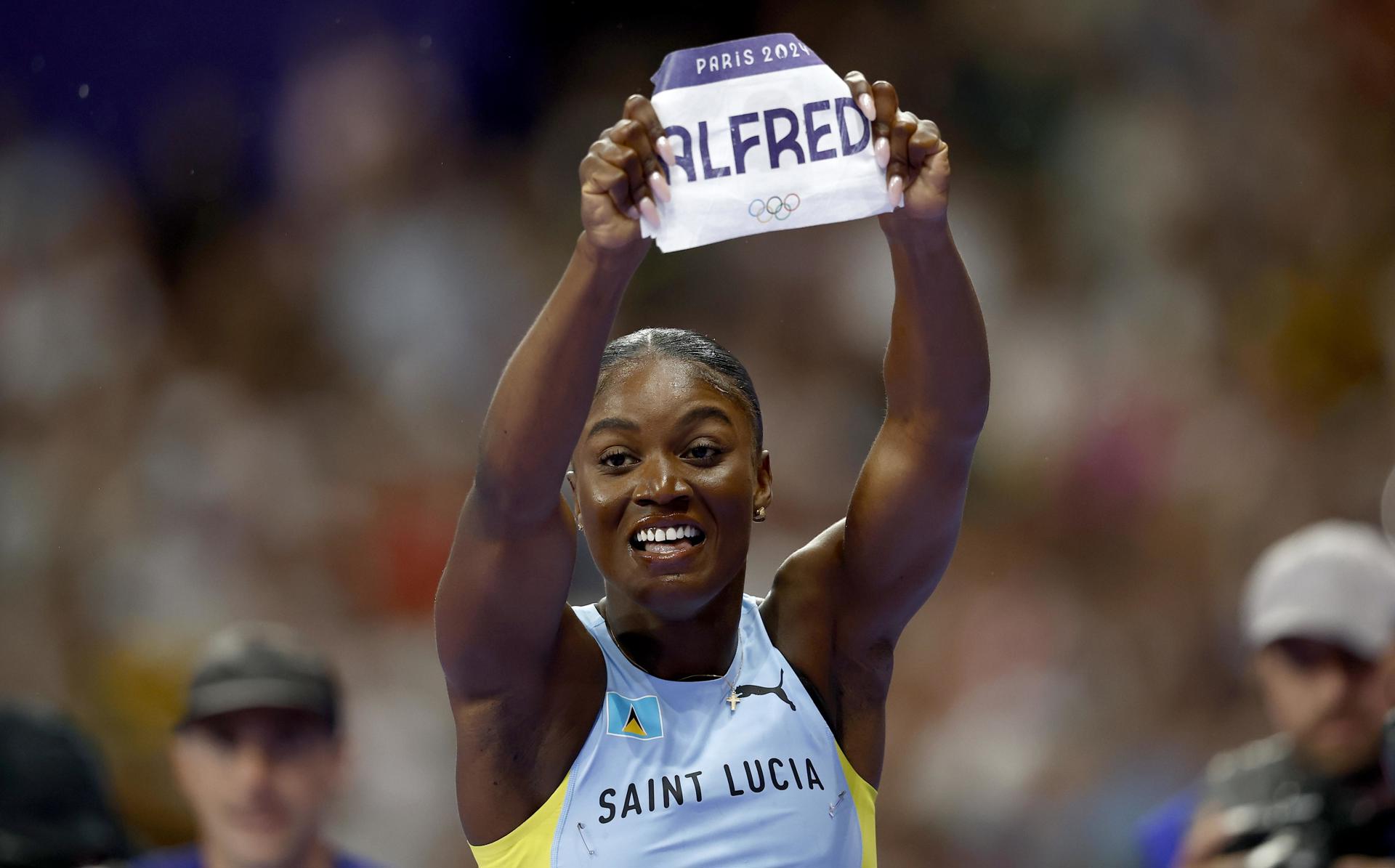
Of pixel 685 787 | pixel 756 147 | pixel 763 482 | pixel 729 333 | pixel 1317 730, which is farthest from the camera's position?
pixel 729 333

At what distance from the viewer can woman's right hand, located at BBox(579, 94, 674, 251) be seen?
2289 mm

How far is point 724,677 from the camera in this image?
9.27 feet

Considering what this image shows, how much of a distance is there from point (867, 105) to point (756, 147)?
0.67ft

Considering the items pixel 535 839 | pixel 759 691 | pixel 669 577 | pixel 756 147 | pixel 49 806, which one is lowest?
pixel 49 806

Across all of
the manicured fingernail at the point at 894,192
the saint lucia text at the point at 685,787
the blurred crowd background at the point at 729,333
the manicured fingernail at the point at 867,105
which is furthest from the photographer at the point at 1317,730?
the manicured fingernail at the point at 867,105

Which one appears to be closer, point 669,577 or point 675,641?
point 669,577

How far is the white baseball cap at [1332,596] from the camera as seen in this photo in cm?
387

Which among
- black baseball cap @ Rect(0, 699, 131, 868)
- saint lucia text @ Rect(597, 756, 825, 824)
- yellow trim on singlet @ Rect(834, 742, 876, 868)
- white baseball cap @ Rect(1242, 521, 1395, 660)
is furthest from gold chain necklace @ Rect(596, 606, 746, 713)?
black baseball cap @ Rect(0, 699, 131, 868)

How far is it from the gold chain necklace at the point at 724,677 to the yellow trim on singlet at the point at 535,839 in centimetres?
29

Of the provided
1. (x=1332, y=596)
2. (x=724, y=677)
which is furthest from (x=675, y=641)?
(x=1332, y=596)

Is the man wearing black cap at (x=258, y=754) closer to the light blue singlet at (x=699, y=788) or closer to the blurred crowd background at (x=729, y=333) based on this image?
the blurred crowd background at (x=729, y=333)

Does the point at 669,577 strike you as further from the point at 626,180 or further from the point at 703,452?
the point at 626,180

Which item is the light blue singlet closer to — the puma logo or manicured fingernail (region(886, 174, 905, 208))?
the puma logo

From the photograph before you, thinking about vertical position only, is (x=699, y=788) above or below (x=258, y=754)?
above
